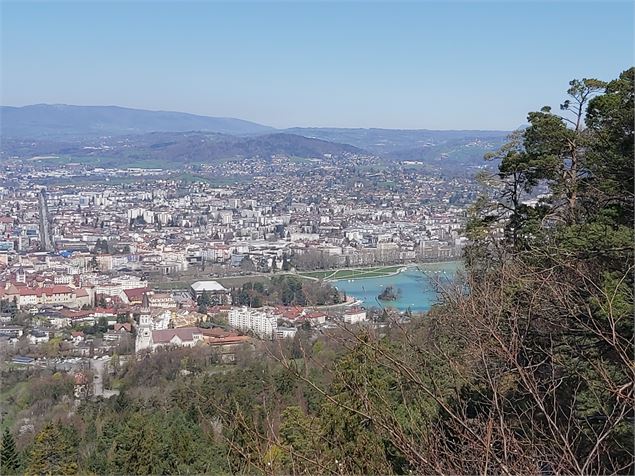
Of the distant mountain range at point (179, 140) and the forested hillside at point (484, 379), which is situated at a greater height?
the forested hillside at point (484, 379)

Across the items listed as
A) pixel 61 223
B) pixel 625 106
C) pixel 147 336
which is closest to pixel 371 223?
pixel 61 223

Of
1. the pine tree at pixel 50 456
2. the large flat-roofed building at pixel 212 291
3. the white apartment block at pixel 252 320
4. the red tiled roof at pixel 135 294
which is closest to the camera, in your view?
the pine tree at pixel 50 456

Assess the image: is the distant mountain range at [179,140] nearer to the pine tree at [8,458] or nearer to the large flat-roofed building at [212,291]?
the large flat-roofed building at [212,291]

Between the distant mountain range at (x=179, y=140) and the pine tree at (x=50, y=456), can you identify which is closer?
the pine tree at (x=50, y=456)

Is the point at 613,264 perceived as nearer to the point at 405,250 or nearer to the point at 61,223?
the point at 405,250

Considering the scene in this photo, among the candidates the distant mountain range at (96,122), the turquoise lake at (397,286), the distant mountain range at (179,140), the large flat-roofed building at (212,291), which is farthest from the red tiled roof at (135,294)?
the distant mountain range at (96,122)

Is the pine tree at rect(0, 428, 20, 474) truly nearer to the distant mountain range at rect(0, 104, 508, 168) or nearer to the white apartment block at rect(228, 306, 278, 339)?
the white apartment block at rect(228, 306, 278, 339)
